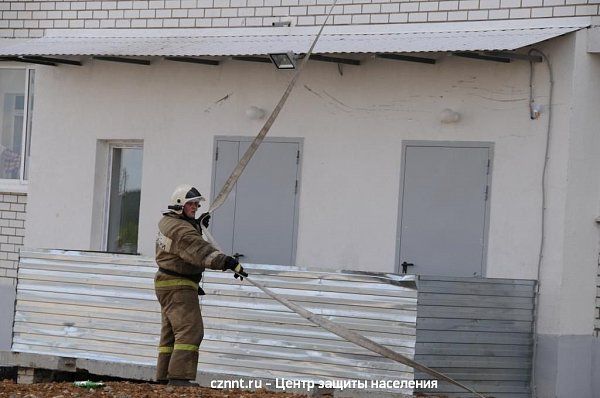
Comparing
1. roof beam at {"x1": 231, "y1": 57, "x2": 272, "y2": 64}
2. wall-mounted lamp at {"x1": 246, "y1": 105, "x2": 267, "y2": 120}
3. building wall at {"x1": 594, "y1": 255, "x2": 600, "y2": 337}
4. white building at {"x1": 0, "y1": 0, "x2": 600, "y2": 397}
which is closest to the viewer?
white building at {"x1": 0, "y1": 0, "x2": 600, "y2": 397}

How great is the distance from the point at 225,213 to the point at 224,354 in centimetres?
239

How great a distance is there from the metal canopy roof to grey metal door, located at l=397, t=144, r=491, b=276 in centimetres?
108

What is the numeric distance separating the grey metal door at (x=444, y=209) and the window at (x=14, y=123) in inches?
206

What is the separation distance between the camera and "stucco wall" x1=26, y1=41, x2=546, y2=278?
11.9 metres

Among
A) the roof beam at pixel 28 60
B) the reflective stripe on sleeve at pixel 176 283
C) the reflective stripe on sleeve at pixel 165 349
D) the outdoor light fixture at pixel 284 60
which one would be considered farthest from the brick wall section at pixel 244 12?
the reflective stripe on sleeve at pixel 165 349

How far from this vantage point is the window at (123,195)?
1453 cm

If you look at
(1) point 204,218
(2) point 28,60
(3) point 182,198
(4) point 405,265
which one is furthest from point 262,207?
(2) point 28,60

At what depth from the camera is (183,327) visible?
10445mm

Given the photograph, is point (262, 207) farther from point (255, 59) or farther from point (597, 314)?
point (597, 314)

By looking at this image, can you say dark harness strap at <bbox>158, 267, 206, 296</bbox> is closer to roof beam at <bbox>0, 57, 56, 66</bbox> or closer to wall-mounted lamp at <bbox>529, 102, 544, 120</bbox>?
wall-mounted lamp at <bbox>529, 102, 544, 120</bbox>

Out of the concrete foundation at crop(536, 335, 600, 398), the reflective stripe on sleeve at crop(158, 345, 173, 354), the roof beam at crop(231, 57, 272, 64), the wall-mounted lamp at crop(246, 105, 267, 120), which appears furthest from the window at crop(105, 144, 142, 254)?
the concrete foundation at crop(536, 335, 600, 398)

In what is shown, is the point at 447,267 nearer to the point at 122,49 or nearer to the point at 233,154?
the point at 233,154

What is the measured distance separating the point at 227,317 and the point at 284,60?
246 cm

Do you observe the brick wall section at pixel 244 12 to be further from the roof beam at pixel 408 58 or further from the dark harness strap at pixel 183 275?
the dark harness strap at pixel 183 275
